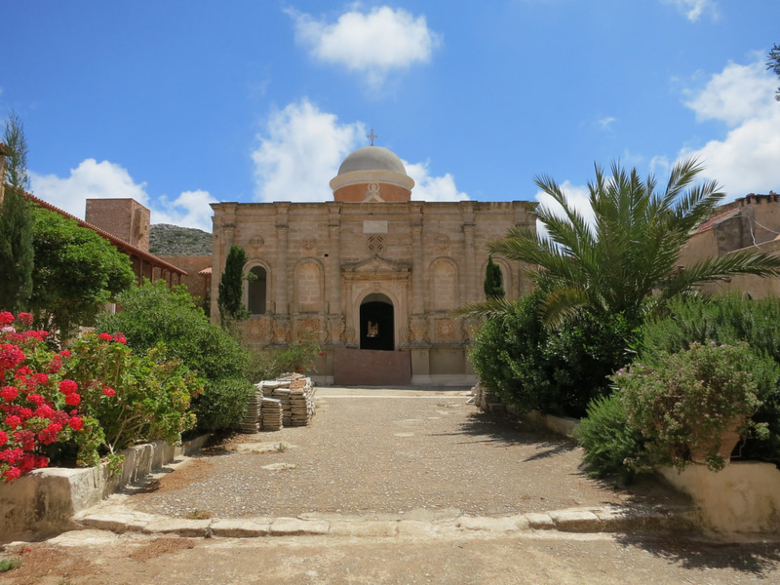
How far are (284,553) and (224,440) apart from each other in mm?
5187

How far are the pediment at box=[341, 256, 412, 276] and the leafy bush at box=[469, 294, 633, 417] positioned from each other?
12.9 metres

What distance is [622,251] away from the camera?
9273 mm

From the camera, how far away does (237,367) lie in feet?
29.5

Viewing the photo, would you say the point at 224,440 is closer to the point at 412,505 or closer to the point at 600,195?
the point at 412,505

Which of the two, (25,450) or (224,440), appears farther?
(224,440)

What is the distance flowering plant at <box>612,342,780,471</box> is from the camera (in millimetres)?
4641

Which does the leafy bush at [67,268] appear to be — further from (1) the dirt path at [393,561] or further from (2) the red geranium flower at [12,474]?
(1) the dirt path at [393,561]

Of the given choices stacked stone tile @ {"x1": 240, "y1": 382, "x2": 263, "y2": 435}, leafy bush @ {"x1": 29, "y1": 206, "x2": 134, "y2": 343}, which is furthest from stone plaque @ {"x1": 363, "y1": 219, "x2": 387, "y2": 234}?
stacked stone tile @ {"x1": 240, "y1": 382, "x2": 263, "y2": 435}

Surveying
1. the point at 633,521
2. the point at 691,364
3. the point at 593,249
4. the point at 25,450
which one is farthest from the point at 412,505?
the point at 593,249

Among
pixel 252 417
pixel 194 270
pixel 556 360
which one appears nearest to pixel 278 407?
pixel 252 417

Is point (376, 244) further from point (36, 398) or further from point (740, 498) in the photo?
point (740, 498)

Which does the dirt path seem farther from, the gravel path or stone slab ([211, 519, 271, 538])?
the gravel path

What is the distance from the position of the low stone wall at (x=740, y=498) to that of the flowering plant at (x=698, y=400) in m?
0.20

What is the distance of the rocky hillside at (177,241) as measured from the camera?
5622cm
